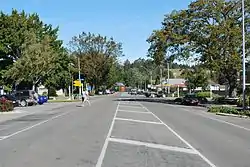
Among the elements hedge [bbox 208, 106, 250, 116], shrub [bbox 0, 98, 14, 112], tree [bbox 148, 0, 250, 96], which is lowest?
hedge [bbox 208, 106, 250, 116]

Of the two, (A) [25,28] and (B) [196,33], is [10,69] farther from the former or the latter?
(B) [196,33]

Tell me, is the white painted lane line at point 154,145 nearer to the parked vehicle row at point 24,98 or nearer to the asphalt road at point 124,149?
the asphalt road at point 124,149

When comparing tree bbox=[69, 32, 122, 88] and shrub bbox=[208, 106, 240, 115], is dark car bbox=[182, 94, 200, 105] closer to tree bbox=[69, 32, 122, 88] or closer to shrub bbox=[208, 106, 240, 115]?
shrub bbox=[208, 106, 240, 115]

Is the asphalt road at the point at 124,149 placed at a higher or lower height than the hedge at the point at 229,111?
lower

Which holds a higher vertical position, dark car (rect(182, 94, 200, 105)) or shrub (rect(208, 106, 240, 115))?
dark car (rect(182, 94, 200, 105))

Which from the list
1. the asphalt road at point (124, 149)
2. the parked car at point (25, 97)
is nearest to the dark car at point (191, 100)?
the parked car at point (25, 97)

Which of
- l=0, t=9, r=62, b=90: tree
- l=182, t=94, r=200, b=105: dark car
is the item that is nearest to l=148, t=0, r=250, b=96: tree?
l=182, t=94, r=200, b=105: dark car

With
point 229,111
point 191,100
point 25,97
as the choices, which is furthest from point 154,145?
point 191,100

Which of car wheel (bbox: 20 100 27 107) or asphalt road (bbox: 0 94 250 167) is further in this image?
car wheel (bbox: 20 100 27 107)

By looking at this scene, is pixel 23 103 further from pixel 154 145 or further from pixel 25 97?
pixel 154 145

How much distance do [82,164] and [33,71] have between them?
190 feet

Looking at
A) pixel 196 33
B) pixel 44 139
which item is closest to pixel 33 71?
pixel 196 33

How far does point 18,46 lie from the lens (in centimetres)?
7025

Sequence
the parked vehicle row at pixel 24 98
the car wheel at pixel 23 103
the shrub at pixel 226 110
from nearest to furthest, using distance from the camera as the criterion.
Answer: the shrub at pixel 226 110, the parked vehicle row at pixel 24 98, the car wheel at pixel 23 103
